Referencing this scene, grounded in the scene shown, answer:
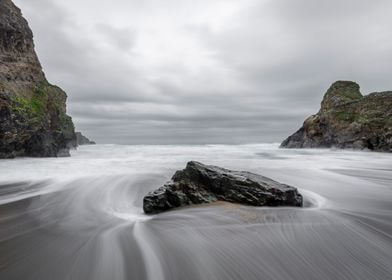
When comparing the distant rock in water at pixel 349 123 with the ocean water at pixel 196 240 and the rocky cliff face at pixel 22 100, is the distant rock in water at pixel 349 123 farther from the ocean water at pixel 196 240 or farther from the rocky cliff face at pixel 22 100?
the rocky cliff face at pixel 22 100

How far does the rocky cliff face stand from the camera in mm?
19359

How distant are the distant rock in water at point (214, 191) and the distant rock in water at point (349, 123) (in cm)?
2997

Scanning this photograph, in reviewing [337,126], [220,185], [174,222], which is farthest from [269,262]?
[337,126]

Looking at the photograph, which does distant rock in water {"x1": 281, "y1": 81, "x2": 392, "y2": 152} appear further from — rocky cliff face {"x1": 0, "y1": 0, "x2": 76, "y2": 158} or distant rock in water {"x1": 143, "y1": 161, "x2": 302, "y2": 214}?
rocky cliff face {"x1": 0, "y1": 0, "x2": 76, "y2": 158}

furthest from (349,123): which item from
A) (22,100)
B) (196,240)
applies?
(22,100)

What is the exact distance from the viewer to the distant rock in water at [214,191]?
572 cm

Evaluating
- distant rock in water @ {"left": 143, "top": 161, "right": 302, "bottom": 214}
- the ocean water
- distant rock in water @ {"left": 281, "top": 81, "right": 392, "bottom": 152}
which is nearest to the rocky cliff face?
the ocean water

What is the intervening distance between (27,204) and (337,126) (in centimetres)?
4281

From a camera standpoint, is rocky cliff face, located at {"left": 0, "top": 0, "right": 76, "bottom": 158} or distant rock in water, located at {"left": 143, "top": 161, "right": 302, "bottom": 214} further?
rocky cliff face, located at {"left": 0, "top": 0, "right": 76, "bottom": 158}

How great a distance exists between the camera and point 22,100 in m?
21.4

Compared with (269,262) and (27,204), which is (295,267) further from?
(27,204)

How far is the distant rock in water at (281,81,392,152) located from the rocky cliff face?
36.6 meters

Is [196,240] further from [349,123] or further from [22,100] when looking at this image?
[349,123]

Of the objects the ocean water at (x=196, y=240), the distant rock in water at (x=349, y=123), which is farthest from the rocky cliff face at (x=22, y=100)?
the distant rock in water at (x=349, y=123)
